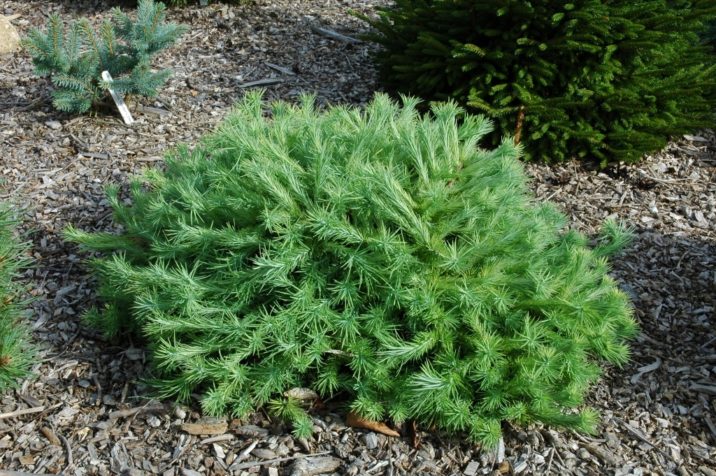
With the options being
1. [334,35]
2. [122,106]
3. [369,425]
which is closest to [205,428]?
[369,425]

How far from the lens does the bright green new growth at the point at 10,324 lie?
2908 millimetres

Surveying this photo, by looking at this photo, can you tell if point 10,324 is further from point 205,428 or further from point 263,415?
point 263,415

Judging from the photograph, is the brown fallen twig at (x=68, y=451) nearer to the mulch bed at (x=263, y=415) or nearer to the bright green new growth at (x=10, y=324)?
the mulch bed at (x=263, y=415)

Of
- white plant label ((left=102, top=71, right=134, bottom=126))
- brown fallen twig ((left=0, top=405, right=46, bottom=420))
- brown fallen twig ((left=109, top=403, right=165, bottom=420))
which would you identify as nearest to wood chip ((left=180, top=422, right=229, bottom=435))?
brown fallen twig ((left=109, top=403, right=165, bottom=420))

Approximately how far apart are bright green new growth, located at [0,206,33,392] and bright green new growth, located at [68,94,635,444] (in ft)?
1.65

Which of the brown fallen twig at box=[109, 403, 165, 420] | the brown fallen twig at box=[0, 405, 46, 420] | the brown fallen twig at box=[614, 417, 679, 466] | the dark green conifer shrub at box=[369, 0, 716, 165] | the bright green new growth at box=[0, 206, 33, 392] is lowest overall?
the brown fallen twig at box=[614, 417, 679, 466]

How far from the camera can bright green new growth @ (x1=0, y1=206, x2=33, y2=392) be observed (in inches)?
114

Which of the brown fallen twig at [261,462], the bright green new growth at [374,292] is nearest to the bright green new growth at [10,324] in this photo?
the bright green new growth at [374,292]

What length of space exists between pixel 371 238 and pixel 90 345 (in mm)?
1531

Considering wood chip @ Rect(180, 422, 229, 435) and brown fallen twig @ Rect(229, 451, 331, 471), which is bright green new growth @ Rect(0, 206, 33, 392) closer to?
wood chip @ Rect(180, 422, 229, 435)

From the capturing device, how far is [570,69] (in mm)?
4488

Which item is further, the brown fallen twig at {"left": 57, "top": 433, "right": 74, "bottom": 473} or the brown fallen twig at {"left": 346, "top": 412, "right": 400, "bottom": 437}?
the brown fallen twig at {"left": 346, "top": 412, "right": 400, "bottom": 437}

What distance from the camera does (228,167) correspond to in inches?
123

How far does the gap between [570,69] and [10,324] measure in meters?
3.47
